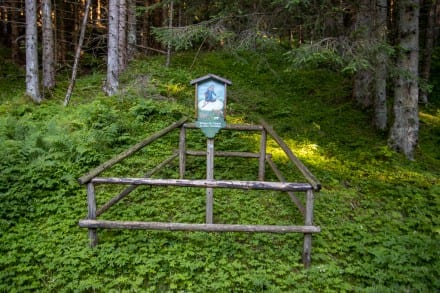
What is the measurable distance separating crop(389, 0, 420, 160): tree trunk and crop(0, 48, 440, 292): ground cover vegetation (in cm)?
48

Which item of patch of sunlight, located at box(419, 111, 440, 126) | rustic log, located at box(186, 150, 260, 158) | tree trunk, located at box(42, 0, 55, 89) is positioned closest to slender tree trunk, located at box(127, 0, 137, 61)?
tree trunk, located at box(42, 0, 55, 89)

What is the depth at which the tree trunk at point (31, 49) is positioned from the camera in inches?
546

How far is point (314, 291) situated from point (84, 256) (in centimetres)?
353

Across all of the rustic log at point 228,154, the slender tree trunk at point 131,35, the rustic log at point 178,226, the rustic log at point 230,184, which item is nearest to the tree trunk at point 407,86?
the rustic log at point 228,154

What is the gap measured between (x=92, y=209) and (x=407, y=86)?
881cm

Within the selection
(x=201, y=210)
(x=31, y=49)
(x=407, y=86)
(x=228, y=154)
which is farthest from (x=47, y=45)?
(x=407, y=86)

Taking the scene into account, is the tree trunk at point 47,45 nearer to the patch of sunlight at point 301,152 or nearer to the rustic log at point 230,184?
the patch of sunlight at point 301,152

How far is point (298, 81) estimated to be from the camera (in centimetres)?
1845

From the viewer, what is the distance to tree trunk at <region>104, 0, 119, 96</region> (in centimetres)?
1348

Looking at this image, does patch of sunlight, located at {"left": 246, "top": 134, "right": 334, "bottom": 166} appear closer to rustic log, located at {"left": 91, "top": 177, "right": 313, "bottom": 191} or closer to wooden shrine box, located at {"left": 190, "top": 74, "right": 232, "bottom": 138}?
wooden shrine box, located at {"left": 190, "top": 74, "right": 232, "bottom": 138}

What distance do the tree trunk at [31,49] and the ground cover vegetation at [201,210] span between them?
2.86 ft

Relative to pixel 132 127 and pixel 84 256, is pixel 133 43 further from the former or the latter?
pixel 84 256

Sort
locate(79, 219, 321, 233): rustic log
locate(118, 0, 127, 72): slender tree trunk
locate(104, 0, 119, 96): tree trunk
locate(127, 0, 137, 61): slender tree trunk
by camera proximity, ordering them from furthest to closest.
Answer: locate(127, 0, 137, 61): slender tree trunk
locate(118, 0, 127, 72): slender tree trunk
locate(104, 0, 119, 96): tree trunk
locate(79, 219, 321, 233): rustic log

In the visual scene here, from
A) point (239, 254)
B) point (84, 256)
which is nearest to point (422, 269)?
point (239, 254)
